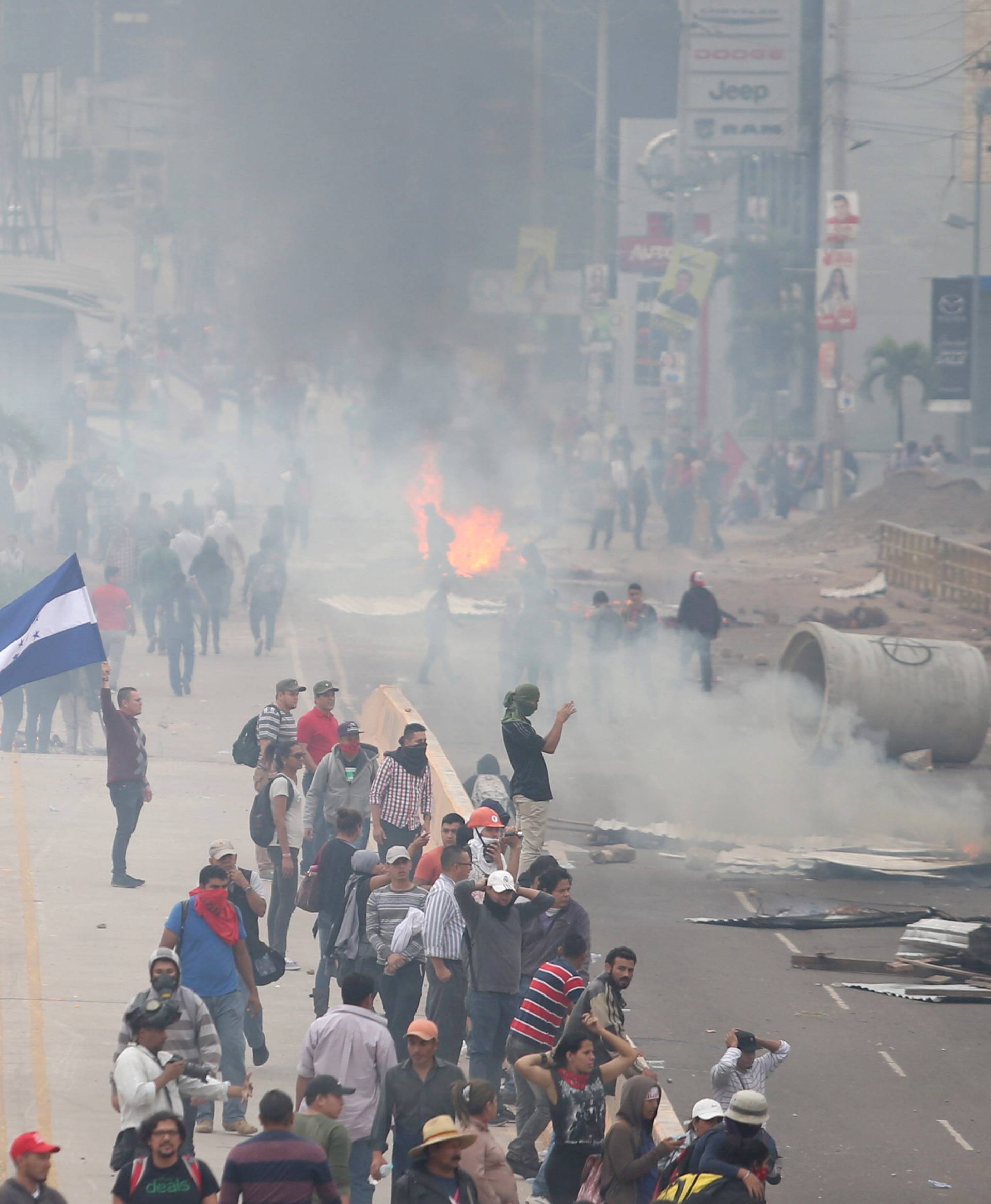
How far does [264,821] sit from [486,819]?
219 cm

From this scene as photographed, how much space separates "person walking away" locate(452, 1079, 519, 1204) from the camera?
21.8ft

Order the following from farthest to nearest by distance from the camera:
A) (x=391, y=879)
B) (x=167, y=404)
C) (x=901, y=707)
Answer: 1. (x=167, y=404)
2. (x=901, y=707)
3. (x=391, y=879)

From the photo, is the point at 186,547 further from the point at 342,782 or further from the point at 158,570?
the point at 342,782

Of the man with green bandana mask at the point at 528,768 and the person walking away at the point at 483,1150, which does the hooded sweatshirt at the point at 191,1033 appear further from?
the man with green bandana mask at the point at 528,768

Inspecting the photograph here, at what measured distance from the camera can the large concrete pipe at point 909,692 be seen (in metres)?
18.7

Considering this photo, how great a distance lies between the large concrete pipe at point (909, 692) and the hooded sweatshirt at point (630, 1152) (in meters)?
11.9

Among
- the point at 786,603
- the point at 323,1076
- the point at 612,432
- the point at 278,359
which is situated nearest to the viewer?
the point at 323,1076

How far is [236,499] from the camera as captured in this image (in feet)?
123

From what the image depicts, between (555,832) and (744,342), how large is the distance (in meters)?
41.7

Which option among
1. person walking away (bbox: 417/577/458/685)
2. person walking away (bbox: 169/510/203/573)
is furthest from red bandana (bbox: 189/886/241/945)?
person walking away (bbox: 169/510/203/573)

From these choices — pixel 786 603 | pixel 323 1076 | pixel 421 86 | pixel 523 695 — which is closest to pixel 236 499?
pixel 786 603

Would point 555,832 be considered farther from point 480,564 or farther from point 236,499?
point 236,499

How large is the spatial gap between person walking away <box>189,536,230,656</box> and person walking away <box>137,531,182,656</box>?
463 mm

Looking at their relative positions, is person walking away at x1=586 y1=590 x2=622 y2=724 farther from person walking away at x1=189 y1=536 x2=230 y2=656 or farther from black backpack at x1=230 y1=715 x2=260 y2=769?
black backpack at x1=230 y1=715 x2=260 y2=769
